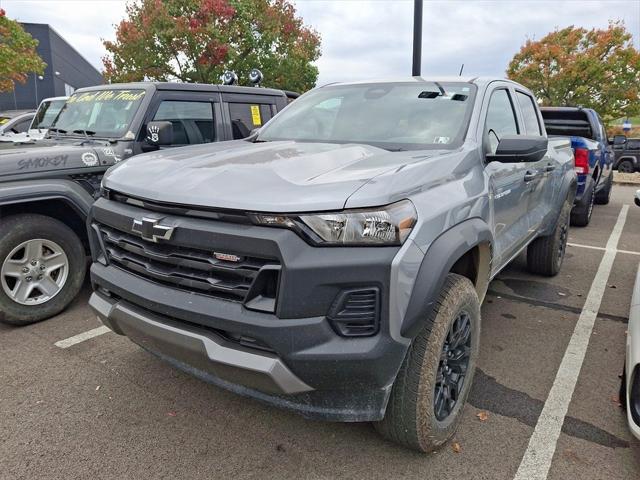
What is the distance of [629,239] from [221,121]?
6158mm

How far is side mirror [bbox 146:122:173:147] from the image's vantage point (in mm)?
4141

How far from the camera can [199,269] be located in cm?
204

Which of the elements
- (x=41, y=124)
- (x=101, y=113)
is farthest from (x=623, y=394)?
(x=41, y=124)

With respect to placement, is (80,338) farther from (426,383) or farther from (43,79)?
(43,79)

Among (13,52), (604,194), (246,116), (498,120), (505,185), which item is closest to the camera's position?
(505,185)

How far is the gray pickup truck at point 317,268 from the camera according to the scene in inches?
71.9

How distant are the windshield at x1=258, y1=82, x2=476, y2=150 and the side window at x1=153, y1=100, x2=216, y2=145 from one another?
1530 mm

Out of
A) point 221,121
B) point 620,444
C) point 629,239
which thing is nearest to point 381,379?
point 620,444

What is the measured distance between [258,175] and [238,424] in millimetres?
1351

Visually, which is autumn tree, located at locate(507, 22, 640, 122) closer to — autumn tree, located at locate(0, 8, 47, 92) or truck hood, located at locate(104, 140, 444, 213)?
autumn tree, located at locate(0, 8, 47, 92)

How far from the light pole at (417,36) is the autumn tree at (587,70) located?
16295 mm

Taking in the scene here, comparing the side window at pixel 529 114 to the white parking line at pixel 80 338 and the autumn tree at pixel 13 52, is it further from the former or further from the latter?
the autumn tree at pixel 13 52

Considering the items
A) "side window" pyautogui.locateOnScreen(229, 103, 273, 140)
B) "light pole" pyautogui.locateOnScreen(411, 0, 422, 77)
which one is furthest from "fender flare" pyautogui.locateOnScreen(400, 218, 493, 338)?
"light pole" pyautogui.locateOnScreen(411, 0, 422, 77)

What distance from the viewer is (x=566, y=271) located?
547 cm
